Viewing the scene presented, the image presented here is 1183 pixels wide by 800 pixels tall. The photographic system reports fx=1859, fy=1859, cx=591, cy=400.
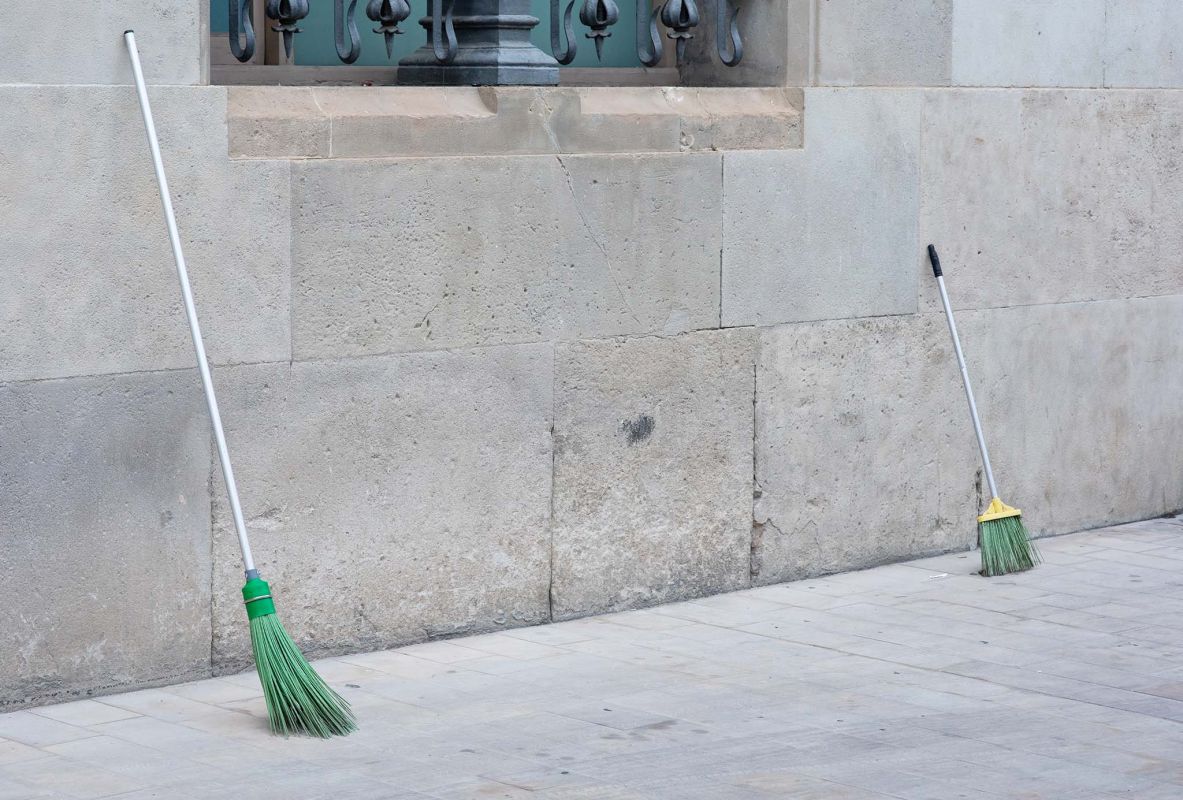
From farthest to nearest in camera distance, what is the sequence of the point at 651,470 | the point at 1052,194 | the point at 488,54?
the point at 1052,194
the point at 651,470
the point at 488,54

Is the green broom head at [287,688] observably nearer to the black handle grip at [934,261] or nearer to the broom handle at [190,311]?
the broom handle at [190,311]

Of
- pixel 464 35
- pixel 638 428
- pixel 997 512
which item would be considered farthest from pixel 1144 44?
pixel 464 35

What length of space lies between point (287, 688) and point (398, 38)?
284cm

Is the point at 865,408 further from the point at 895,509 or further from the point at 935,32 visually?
the point at 935,32

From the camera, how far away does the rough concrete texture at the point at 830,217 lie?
23.7 feet

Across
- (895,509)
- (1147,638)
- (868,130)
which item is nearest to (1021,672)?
(1147,638)

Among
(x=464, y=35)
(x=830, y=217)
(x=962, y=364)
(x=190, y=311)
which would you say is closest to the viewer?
(x=190, y=311)

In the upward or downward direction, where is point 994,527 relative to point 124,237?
downward

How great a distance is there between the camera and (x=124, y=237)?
559 cm

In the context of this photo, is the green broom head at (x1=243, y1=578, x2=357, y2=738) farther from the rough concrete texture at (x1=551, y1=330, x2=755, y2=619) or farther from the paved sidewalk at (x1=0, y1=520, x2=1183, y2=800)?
the rough concrete texture at (x1=551, y1=330, x2=755, y2=619)

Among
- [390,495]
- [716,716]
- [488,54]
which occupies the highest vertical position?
[488,54]

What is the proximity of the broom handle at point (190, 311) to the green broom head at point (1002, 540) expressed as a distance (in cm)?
341

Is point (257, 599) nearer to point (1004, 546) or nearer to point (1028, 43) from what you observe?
point (1004, 546)

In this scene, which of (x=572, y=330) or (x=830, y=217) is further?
(x=830, y=217)
